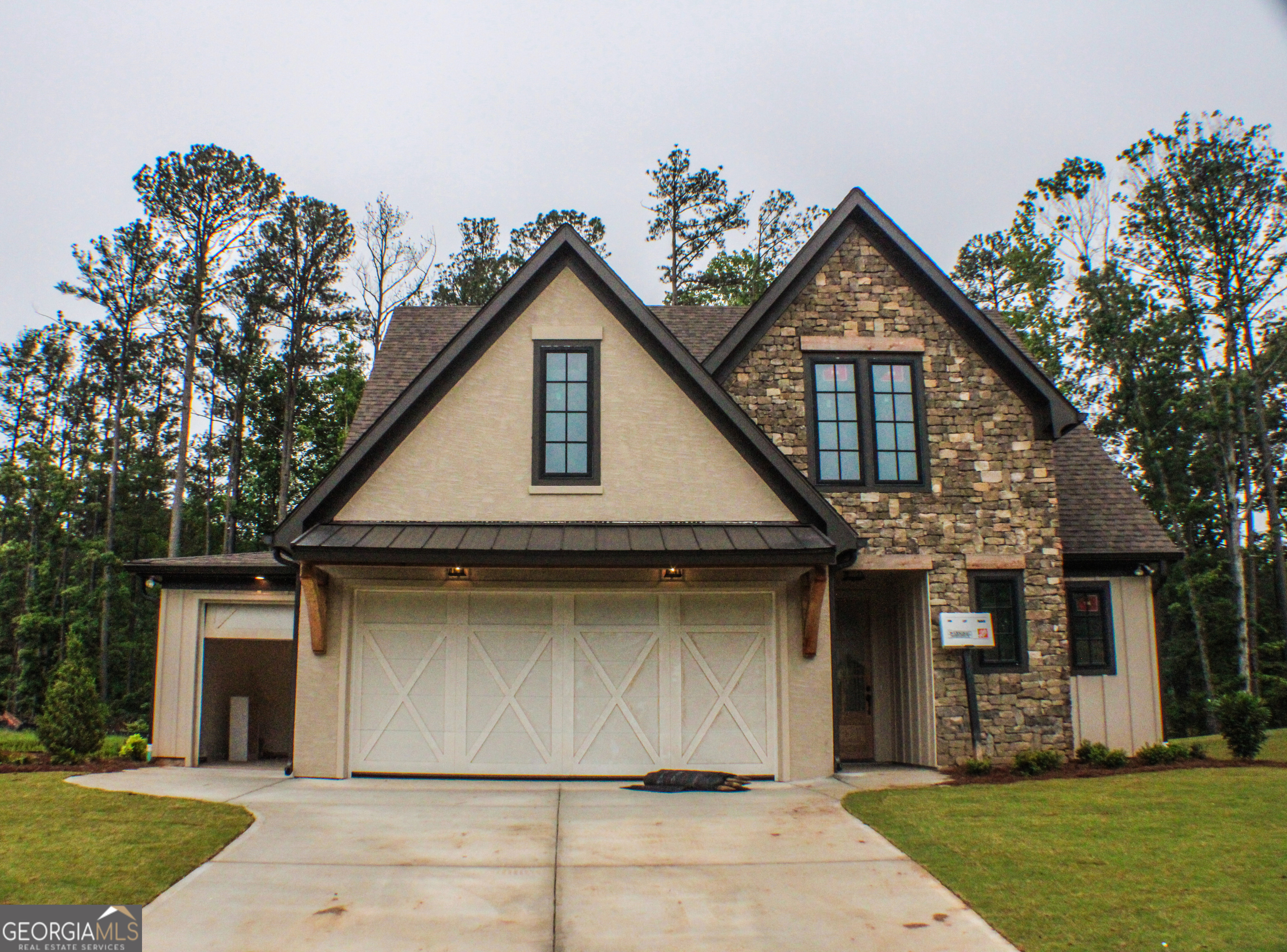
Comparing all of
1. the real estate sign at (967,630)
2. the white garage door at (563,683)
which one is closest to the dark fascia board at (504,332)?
the white garage door at (563,683)

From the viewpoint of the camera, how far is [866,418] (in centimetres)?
1259

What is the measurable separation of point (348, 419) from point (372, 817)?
78.6ft

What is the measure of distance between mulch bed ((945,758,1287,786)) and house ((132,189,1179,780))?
0.53 meters

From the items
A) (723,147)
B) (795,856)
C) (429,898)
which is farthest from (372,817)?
(723,147)

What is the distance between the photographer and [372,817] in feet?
27.7

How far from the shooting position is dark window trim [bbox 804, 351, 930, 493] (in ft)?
40.8

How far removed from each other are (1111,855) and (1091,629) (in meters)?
6.75

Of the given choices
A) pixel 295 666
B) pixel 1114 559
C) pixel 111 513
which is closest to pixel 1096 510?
pixel 1114 559

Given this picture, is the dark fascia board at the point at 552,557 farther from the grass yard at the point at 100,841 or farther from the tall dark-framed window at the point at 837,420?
the grass yard at the point at 100,841

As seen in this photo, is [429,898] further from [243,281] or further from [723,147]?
[723,147]

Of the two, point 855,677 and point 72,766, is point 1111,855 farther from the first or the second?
point 72,766

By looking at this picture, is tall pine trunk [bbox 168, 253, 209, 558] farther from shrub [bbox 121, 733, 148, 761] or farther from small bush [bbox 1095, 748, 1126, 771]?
small bush [bbox 1095, 748, 1126, 771]

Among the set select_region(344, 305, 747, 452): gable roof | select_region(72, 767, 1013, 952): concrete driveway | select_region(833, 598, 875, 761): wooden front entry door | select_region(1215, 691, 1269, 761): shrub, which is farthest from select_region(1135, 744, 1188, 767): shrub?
select_region(344, 305, 747, 452): gable roof

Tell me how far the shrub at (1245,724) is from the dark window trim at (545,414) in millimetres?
8899
